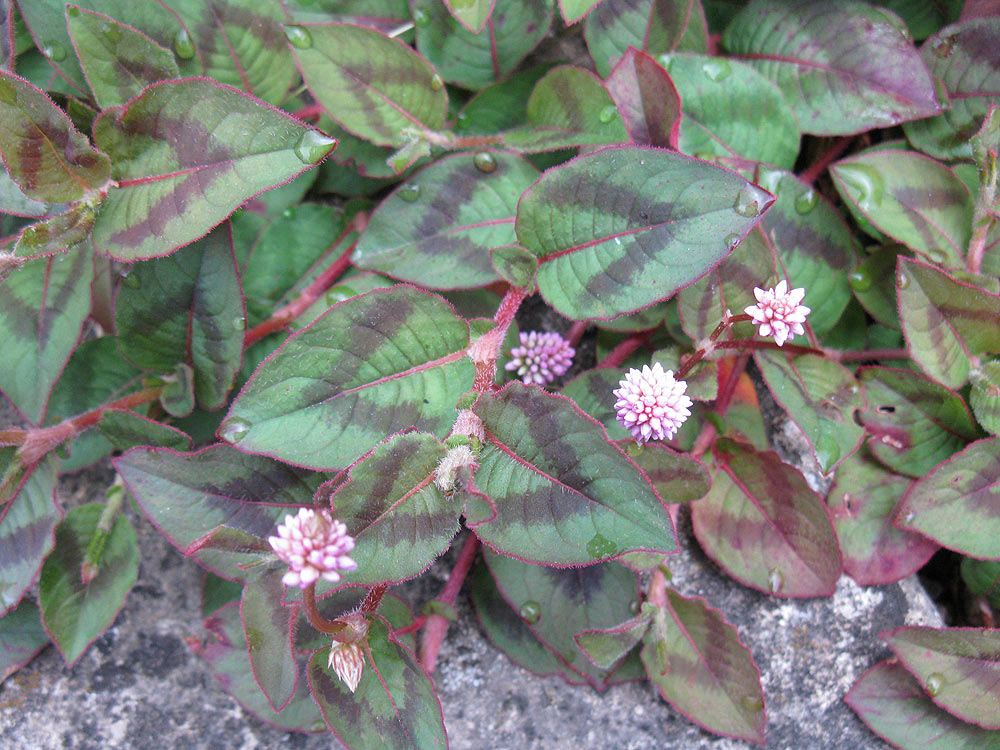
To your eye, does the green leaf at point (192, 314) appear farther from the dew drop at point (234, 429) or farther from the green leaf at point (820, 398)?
the green leaf at point (820, 398)

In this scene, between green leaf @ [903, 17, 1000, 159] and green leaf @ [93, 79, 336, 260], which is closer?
green leaf @ [93, 79, 336, 260]

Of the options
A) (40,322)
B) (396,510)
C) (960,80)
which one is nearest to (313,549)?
(396,510)

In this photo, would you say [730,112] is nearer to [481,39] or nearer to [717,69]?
[717,69]

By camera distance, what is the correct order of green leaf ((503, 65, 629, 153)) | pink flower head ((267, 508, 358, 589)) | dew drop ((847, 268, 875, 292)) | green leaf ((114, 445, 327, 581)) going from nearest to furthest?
pink flower head ((267, 508, 358, 589))
green leaf ((114, 445, 327, 581))
green leaf ((503, 65, 629, 153))
dew drop ((847, 268, 875, 292))

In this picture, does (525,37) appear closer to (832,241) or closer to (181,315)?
(832,241)

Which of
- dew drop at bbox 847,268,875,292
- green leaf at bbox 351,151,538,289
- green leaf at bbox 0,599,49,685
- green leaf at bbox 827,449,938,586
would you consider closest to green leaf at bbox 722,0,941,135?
dew drop at bbox 847,268,875,292

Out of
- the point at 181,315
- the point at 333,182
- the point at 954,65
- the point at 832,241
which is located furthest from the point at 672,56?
the point at 181,315

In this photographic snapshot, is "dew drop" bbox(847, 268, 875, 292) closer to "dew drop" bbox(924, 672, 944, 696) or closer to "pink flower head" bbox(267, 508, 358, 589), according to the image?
"dew drop" bbox(924, 672, 944, 696)
